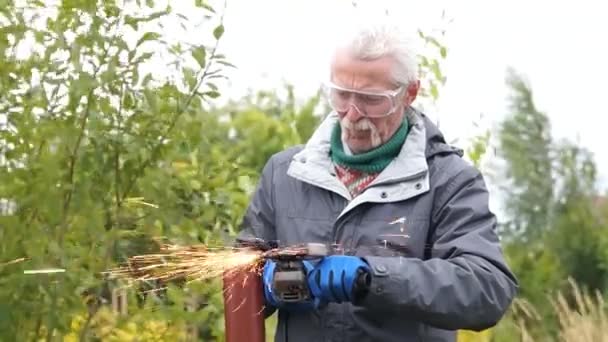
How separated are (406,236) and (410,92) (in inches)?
Answer: 15.0

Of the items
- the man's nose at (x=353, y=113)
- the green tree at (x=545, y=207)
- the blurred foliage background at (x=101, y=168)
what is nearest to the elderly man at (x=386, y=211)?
the man's nose at (x=353, y=113)

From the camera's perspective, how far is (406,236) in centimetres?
324

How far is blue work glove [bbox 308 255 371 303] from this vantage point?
2.99 m

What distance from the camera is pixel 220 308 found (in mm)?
4457

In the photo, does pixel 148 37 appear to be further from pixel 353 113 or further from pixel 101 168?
pixel 353 113

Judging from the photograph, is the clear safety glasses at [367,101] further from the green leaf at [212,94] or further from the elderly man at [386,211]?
the green leaf at [212,94]

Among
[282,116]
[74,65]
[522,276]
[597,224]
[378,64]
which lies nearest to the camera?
[378,64]

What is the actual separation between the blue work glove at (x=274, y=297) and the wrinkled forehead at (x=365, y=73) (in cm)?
46

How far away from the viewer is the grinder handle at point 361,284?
3016 millimetres

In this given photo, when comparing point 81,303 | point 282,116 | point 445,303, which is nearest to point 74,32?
Result: point 81,303

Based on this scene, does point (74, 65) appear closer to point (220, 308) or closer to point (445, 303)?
point (220, 308)

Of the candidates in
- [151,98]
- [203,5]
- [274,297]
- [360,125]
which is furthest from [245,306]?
[203,5]

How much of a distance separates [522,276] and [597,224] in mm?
1034

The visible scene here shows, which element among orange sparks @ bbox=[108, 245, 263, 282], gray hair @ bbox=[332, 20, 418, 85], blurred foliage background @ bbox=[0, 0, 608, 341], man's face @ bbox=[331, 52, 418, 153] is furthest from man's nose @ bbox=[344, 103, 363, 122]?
blurred foliage background @ bbox=[0, 0, 608, 341]
